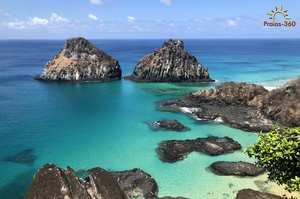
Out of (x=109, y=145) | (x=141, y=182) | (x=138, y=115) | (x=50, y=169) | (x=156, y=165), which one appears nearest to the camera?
(x=50, y=169)

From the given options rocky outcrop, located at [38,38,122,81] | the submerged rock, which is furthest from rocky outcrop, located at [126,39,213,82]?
the submerged rock

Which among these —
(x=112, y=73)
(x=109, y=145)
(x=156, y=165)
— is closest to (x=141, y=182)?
(x=156, y=165)

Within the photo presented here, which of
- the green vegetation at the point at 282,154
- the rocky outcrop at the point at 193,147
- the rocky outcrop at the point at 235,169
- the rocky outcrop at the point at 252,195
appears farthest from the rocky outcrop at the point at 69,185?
the rocky outcrop at the point at 193,147

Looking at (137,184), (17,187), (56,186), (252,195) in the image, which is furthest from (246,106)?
(56,186)

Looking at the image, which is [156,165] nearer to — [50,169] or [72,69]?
[50,169]

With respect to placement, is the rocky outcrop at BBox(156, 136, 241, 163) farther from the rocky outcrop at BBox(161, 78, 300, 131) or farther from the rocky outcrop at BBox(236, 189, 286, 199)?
the rocky outcrop at BBox(236, 189, 286, 199)

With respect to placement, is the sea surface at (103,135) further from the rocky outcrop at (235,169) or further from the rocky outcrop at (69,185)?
the rocky outcrop at (69,185)

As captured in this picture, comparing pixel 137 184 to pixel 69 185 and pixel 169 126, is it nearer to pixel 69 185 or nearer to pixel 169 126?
pixel 69 185
